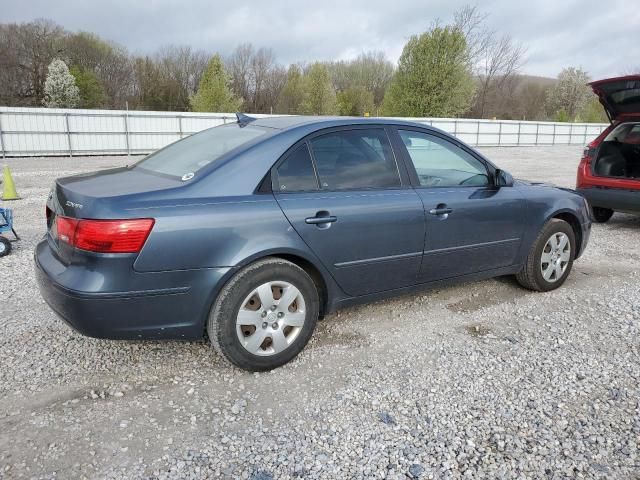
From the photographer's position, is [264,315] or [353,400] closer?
[353,400]

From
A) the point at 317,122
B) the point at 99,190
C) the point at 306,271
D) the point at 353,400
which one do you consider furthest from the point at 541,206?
Result: the point at 99,190

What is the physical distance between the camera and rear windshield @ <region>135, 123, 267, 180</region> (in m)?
3.01

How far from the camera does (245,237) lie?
2.71m

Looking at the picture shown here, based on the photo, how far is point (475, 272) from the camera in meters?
3.87

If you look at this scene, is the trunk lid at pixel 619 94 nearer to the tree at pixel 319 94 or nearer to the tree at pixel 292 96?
the tree at pixel 319 94

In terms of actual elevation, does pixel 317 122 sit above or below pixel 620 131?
below

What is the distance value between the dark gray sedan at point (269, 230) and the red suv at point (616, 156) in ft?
11.2

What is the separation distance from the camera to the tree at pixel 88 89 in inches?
1716

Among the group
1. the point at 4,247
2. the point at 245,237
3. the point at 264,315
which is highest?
the point at 245,237

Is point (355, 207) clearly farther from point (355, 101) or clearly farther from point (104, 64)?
point (104, 64)

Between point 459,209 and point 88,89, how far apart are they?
1887 inches

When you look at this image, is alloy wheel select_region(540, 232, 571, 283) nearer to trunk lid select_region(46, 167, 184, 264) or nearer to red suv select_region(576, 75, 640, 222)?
red suv select_region(576, 75, 640, 222)

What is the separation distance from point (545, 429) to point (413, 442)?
70 centimetres

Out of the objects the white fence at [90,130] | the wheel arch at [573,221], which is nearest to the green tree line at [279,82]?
the white fence at [90,130]
